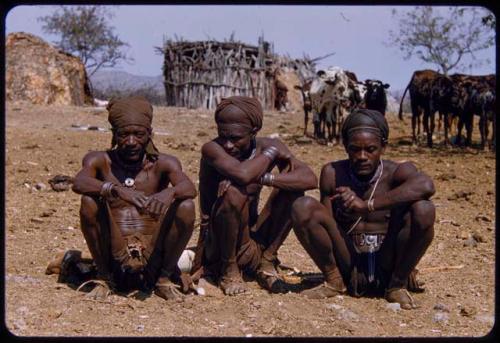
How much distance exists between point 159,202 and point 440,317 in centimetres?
185

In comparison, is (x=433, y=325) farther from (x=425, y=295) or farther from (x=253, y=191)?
(x=253, y=191)

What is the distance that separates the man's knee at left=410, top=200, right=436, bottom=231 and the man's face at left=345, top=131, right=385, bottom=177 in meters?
0.39

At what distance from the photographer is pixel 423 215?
4.64m

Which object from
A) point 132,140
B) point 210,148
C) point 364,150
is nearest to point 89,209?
point 132,140

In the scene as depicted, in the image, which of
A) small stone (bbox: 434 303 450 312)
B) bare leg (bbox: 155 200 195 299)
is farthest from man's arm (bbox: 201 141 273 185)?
small stone (bbox: 434 303 450 312)

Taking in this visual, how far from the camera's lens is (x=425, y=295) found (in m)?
5.14

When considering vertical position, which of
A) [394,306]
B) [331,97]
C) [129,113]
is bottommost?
[394,306]

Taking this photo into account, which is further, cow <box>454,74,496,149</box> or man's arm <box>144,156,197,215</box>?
cow <box>454,74,496,149</box>

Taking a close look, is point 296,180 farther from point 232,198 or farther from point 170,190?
point 170,190

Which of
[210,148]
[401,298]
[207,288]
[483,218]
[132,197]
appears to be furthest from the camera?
[483,218]

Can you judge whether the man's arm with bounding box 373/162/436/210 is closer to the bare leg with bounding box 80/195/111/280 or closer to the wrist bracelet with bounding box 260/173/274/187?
the wrist bracelet with bounding box 260/173/274/187

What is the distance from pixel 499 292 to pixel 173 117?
13931mm

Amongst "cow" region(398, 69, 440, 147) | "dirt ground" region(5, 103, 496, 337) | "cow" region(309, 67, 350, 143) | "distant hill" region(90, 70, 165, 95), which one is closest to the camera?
"dirt ground" region(5, 103, 496, 337)

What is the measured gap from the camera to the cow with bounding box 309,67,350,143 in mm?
16156
